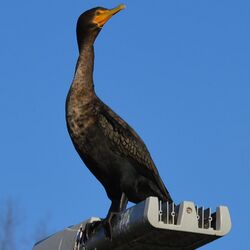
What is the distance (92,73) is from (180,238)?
328 centimetres

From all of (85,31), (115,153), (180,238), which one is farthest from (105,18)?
(180,238)

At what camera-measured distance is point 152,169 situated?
24.9 feet

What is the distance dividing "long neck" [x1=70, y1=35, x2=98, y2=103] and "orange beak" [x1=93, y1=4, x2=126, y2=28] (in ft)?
0.50

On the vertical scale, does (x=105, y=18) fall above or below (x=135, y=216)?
above

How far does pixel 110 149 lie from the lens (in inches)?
299

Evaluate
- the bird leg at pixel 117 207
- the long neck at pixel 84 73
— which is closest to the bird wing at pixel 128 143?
the long neck at pixel 84 73

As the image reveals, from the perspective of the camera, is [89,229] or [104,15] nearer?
[89,229]

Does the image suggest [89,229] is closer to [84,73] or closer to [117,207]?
[117,207]

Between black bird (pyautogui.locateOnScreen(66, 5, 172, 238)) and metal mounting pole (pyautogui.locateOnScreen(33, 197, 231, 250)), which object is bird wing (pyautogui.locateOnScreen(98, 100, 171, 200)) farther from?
metal mounting pole (pyautogui.locateOnScreen(33, 197, 231, 250))

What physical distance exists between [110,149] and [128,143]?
0.18 metres

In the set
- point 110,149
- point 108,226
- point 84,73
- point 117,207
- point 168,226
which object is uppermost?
point 84,73

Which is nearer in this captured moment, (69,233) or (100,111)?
(69,233)

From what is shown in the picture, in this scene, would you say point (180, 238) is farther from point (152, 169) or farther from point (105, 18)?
point (105, 18)

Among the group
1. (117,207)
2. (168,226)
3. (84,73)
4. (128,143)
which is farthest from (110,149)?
(168,226)
